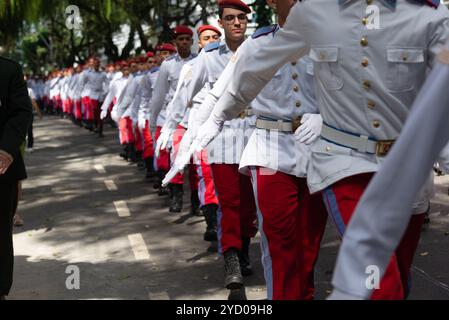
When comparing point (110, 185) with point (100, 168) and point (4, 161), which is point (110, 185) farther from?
point (4, 161)

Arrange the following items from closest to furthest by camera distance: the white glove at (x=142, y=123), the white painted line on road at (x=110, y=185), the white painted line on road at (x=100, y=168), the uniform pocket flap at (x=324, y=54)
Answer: the uniform pocket flap at (x=324, y=54) → the white painted line on road at (x=110, y=185) → the white glove at (x=142, y=123) → the white painted line on road at (x=100, y=168)

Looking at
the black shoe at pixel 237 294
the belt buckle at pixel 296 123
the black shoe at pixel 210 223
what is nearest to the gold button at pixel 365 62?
the belt buckle at pixel 296 123

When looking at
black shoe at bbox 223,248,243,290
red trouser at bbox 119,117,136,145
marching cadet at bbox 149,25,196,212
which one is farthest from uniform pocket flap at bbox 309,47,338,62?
red trouser at bbox 119,117,136,145

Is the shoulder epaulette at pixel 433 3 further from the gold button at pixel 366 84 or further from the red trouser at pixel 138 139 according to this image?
the red trouser at pixel 138 139

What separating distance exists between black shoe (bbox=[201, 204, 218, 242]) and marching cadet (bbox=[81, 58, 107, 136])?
18.2m

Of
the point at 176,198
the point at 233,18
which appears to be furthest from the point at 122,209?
the point at 233,18

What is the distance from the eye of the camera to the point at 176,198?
10188 mm

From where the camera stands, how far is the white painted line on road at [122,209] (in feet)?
33.0

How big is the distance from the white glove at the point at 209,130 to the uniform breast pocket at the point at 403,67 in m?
1.14

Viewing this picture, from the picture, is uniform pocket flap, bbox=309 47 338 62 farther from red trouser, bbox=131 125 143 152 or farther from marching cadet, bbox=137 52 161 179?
red trouser, bbox=131 125 143 152

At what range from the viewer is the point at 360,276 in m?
2.34

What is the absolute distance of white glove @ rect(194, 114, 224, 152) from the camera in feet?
15.5

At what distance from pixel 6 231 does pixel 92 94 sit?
69.2 feet

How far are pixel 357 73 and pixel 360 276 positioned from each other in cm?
164
